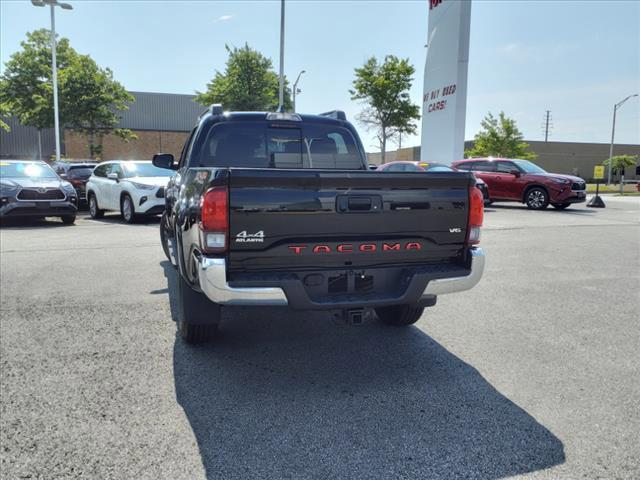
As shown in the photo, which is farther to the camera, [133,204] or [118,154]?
[118,154]

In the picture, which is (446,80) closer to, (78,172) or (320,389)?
(78,172)

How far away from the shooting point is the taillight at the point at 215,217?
3053 millimetres

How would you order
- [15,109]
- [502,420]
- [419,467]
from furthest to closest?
[15,109], [502,420], [419,467]

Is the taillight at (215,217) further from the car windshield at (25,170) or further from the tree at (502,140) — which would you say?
the tree at (502,140)

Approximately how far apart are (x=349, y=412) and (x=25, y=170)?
41.9 ft

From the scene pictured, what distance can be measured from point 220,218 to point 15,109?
4130 centimetres

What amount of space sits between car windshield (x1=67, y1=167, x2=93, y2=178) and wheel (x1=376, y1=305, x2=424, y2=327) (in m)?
15.2

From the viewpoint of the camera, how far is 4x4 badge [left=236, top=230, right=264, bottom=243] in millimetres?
3121

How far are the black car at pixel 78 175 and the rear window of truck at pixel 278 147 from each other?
45.0ft

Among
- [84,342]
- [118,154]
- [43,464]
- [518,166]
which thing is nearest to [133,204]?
[84,342]

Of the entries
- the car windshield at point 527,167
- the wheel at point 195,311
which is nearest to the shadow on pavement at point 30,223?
the wheel at point 195,311

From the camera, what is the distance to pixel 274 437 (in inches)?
109

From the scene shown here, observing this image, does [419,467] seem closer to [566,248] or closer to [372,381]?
[372,381]

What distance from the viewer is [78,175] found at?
17.0 meters
